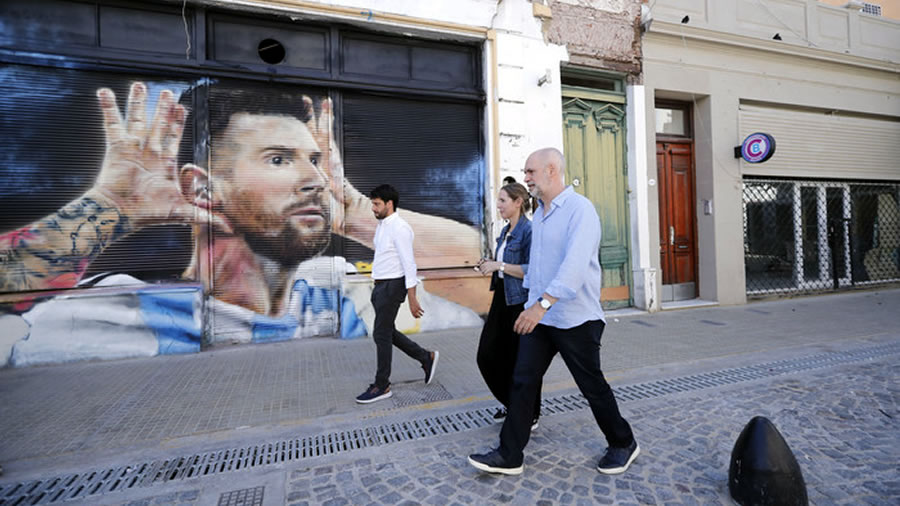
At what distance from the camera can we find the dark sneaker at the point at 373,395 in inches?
155

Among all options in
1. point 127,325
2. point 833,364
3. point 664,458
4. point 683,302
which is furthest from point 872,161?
point 127,325

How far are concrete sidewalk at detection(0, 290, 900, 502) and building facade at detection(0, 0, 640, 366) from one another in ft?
2.08

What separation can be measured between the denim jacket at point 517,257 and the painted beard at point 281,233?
13.3ft

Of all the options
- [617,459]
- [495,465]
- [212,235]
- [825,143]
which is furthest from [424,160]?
[825,143]

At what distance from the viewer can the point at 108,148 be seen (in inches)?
225

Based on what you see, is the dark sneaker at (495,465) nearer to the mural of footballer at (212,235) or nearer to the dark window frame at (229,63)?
the mural of footballer at (212,235)

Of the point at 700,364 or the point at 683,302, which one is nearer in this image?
the point at 700,364

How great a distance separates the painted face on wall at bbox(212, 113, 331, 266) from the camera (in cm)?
624

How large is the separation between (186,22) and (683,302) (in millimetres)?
9711

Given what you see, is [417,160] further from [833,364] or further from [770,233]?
[770,233]

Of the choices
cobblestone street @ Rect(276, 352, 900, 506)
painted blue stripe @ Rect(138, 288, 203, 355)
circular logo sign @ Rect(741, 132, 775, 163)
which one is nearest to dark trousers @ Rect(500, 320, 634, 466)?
cobblestone street @ Rect(276, 352, 900, 506)

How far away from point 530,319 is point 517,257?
802 millimetres

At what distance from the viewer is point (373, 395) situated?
3990 millimetres

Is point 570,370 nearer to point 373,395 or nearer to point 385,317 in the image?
point 385,317
